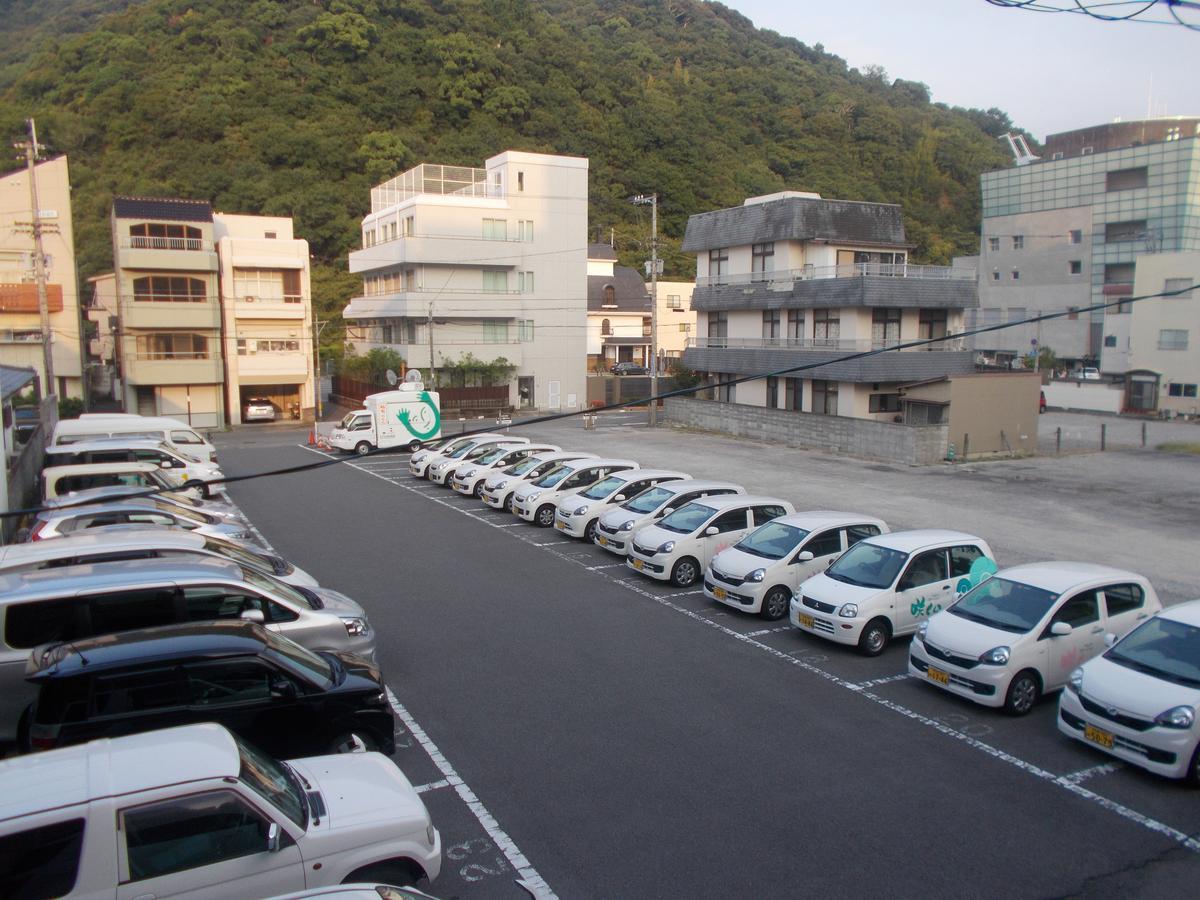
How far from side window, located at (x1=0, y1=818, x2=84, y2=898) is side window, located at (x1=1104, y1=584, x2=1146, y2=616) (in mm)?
10647

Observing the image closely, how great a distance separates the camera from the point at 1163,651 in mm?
8828

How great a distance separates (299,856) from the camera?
5.31 m

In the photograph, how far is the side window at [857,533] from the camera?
550 inches

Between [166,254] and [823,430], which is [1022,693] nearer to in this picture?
[823,430]

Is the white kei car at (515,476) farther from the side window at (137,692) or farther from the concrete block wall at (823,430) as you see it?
the side window at (137,692)

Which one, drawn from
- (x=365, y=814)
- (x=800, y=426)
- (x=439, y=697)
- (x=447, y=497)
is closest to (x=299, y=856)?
(x=365, y=814)

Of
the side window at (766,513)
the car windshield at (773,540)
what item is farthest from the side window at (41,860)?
the side window at (766,513)

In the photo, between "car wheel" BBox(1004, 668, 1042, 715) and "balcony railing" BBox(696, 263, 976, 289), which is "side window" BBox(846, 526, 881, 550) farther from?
"balcony railing" BBox(696, 263, 976, 289)

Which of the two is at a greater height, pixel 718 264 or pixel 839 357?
pixel 718 264

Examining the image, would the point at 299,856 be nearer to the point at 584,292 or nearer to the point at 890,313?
the point at 890,313

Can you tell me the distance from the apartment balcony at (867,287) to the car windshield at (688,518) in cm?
1981

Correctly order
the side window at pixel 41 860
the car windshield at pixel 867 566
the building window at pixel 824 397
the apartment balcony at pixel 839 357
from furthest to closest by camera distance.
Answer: the building window at pixel 824 397 < the apartment balcony at pixel 839 357 < the car windshield at pixel 867 566 < the side window at pixel 41 860

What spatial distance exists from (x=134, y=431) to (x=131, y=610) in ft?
58.6

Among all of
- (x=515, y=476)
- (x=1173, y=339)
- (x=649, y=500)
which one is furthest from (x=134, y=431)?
(x=1173, y=339)
